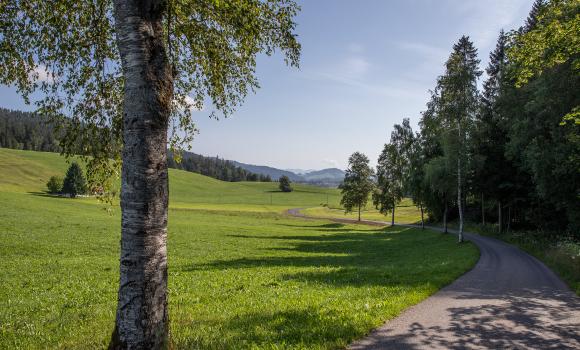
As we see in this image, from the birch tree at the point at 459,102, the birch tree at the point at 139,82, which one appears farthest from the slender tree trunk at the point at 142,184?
the birch tree at the point at 459,102

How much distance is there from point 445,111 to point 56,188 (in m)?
114

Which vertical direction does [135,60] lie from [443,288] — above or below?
above

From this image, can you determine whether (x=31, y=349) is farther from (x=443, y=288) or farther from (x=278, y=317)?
(x=443, y=288)

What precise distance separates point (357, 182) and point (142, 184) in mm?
81044

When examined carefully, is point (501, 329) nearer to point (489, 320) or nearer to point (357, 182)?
point (489, 320)

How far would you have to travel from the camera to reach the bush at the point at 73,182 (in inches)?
4218

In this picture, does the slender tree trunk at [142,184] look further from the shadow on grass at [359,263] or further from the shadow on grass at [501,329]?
the shadow on grass at [359,263]

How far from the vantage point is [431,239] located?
5109cm

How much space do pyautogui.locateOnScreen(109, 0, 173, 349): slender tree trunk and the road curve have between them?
4610mm

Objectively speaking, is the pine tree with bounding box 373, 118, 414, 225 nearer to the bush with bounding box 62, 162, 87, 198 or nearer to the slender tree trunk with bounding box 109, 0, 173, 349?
the slender tree trunk with bounding box 109, 0, 173, 349

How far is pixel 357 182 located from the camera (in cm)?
8519

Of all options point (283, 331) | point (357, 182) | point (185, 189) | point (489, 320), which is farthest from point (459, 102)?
point (185, 189)

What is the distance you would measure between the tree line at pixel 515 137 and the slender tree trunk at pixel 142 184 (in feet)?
41.3

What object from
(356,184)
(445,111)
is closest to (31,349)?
(445,111)
